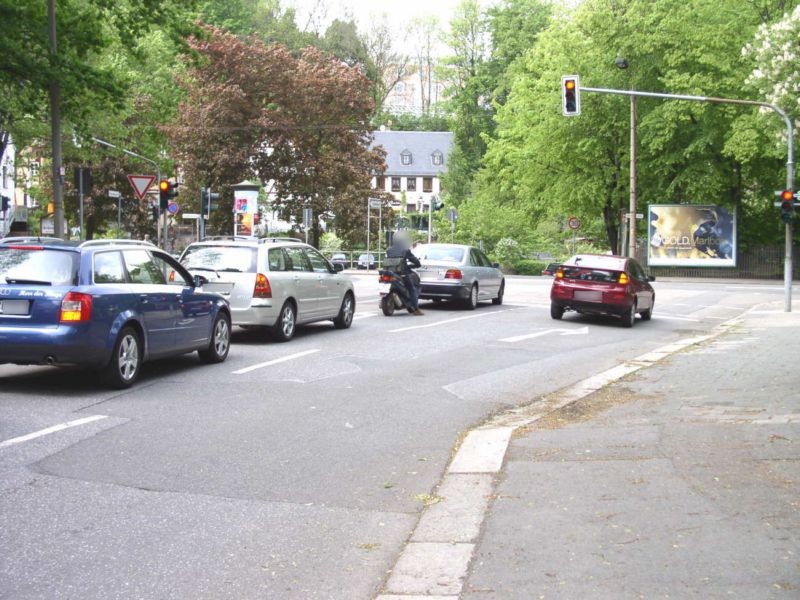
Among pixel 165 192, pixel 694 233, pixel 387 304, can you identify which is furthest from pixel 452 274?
pixel 694 233

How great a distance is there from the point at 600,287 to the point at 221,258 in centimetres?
870

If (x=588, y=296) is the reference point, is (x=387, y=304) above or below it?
Result: below

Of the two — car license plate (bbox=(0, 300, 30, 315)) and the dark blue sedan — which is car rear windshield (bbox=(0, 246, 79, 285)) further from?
car license plate (bbox=(0, 300, 30, 315))

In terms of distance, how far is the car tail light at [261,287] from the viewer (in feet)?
49.7

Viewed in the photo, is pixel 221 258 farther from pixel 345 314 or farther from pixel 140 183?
pixel 140 183

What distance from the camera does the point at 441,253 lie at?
23.8 meters

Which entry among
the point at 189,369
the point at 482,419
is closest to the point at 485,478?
the point at 482,419

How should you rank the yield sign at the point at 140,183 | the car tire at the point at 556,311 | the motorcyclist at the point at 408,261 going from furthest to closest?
the yield sign at the point at 140,183, the car tire at the point at 556,311, the motorcyclist at the point at 408,261

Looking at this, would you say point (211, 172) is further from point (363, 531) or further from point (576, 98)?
point (363, 531)

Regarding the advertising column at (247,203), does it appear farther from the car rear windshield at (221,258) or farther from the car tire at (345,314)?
the car rear windshield at (221,258)

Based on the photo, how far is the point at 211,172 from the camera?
161ft

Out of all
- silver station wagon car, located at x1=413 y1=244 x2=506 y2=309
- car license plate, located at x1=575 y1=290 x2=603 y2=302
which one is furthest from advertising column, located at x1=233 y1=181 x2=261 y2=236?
car license plate, located at x1=575 y1=290 x2=603 y2=302

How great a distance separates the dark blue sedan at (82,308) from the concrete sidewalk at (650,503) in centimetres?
439

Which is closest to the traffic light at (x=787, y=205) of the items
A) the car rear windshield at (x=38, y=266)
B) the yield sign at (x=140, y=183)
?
the yield sign at (x=140, y=183)
